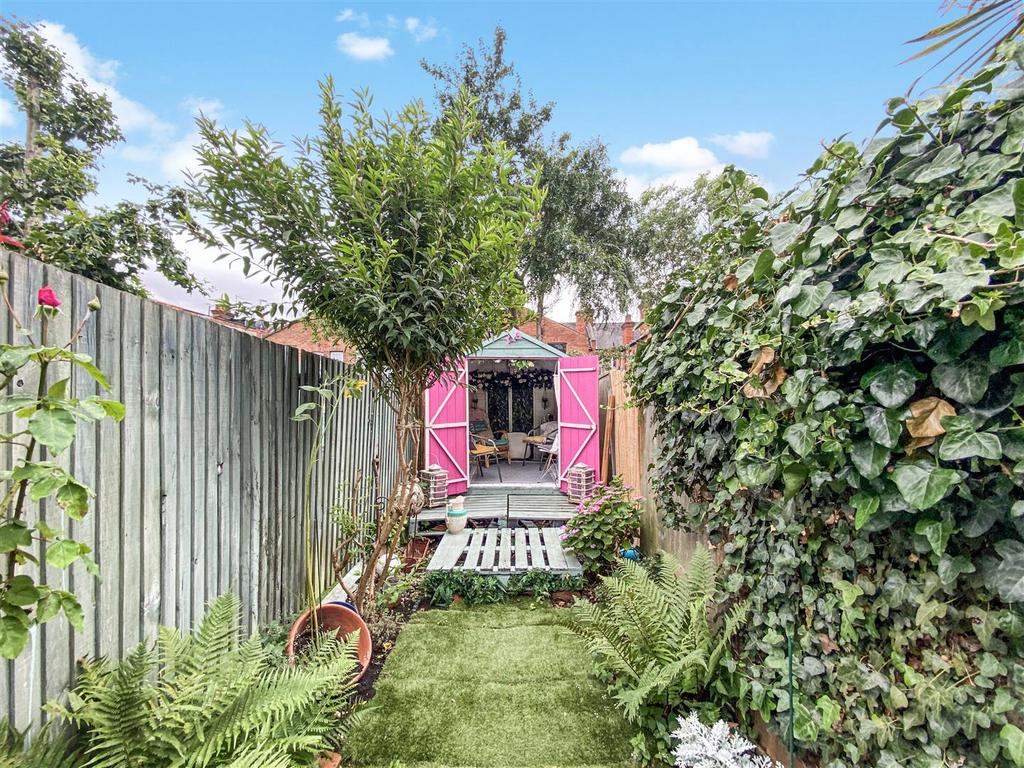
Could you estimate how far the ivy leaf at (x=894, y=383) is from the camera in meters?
1.00

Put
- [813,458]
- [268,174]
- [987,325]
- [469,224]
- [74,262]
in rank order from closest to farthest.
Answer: [987,325]
[813,458]
[268,174]
[469,224]
[74,262]

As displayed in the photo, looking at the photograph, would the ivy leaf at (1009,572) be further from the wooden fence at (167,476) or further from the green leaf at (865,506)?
the wooden fence at (167,476)

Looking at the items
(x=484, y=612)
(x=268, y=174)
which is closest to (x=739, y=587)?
(x=484, y=612)

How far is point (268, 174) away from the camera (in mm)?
1854

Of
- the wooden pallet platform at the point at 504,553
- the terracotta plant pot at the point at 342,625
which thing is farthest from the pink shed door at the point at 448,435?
the terracotta plant pot at the point at 342,625

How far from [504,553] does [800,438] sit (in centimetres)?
303

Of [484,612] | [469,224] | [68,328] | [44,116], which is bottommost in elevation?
[484,612]

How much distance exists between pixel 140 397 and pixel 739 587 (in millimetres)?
2496

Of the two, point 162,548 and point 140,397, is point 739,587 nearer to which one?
point 162,548

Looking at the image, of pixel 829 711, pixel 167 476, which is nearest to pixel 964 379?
pixel 829 711

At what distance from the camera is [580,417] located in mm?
5770

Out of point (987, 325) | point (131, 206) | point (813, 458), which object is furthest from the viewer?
point (131, 206)

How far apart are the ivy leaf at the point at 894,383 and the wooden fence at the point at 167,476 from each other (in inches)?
88.6

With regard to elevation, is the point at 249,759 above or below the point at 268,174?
below
